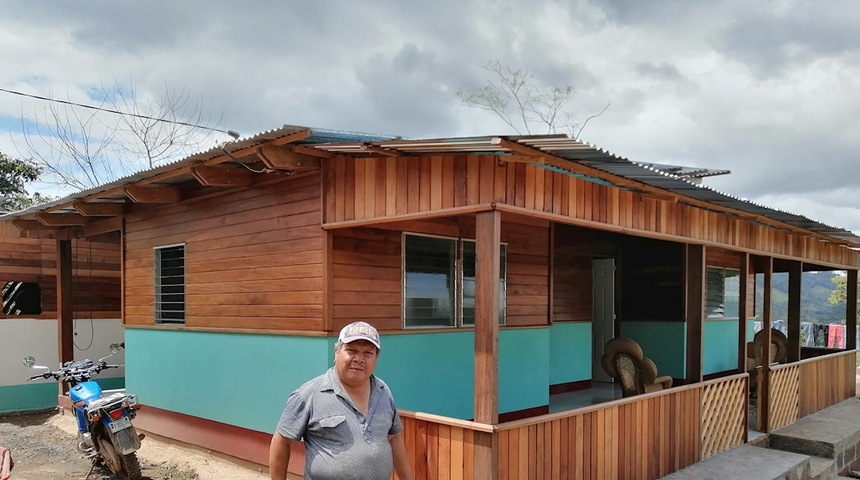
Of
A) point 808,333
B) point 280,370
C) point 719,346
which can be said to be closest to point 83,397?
point 280,370

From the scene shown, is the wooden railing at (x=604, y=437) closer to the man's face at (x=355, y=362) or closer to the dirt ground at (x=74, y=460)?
the man's face at (x=355, y=362)

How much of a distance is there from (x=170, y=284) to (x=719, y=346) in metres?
9.04

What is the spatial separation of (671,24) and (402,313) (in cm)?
1614

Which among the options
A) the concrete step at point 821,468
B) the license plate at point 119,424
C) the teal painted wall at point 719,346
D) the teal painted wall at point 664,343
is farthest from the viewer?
the teal painted wall at point 719,346

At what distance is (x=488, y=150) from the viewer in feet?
12.0

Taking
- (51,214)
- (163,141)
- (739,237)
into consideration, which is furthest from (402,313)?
(163,141)

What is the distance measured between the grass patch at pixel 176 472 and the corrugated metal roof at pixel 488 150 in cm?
279

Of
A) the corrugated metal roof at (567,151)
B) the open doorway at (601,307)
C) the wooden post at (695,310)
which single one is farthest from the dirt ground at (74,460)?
the open doorway at (601,307)

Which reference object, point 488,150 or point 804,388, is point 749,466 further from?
point 488,150

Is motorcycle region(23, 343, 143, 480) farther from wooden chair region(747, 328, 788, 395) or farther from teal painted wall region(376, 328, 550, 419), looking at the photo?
wooden chair region(747, 328, 788, 395)

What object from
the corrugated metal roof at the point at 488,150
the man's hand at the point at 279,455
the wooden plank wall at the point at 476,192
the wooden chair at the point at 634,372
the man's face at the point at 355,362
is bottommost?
the wooden chair at the point at 634,372

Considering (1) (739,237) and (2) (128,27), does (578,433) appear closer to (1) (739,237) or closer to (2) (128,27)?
(1) (739,237)

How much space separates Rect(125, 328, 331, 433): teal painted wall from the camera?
5.27m

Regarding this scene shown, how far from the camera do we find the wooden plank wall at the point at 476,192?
3918 millimetres
